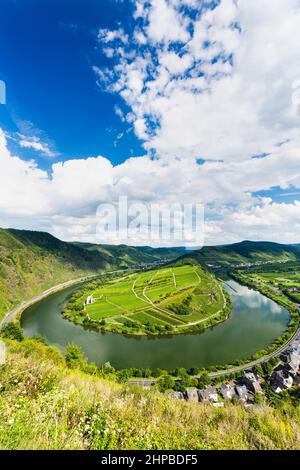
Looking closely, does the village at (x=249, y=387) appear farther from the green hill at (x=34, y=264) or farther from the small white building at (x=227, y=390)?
the green hill at (x=34, y=264)

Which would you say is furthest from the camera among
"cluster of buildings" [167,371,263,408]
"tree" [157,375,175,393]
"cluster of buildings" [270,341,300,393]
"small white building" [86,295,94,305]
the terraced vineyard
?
"small white building" [86,295,94,305]

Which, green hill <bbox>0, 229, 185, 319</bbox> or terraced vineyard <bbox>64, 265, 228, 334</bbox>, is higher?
green hill <bbox>0, 229, 185, 319</bbox>

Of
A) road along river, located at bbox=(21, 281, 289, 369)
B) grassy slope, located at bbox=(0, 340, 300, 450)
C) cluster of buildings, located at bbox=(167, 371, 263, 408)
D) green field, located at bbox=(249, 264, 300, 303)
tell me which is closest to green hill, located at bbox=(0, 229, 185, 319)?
road along river, located at bbox=(21, 281, 289, 369)

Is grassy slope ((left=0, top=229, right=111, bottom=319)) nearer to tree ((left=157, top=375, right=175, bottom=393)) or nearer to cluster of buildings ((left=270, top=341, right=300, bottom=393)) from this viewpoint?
tree ((left=157, top=375, right=175, bottom=393))

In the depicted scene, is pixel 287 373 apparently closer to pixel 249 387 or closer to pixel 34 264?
pixel 249 387

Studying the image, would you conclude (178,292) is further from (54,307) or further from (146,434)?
(146,434)

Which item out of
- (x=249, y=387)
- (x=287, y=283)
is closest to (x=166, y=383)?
(x=249, y=387)
